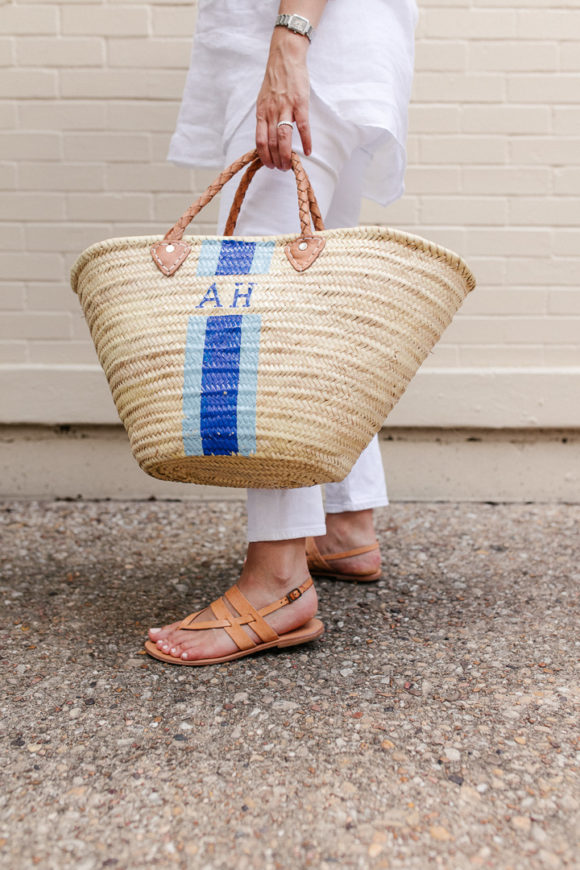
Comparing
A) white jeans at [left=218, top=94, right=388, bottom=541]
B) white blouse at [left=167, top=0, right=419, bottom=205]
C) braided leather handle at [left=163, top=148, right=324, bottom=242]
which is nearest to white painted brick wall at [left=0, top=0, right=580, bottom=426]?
white blouse at [left=167, top=0, right=419, bottom=205]

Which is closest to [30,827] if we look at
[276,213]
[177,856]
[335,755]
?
[177,856]

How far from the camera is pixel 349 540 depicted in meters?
1.92

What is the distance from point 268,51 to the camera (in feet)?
4.88

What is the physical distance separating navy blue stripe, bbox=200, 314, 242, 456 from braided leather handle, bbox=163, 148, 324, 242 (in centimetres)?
18

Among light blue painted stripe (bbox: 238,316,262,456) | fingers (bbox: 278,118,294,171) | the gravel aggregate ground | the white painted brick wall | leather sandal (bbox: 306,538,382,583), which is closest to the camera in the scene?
the gravel aggregate ground

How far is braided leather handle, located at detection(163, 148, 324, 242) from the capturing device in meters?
1.27

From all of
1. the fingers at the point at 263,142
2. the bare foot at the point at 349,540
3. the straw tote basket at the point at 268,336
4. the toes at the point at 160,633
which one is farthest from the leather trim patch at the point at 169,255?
the bare foot at the point at 349,540

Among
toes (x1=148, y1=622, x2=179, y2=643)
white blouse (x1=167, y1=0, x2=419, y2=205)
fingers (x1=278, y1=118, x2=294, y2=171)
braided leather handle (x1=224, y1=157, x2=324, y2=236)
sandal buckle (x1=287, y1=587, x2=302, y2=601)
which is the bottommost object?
toes (x1=148, y1=622, x2=179, y2=643)

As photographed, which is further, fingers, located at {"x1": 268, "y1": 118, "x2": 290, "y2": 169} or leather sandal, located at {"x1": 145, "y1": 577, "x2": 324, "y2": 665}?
leather sandal, located at {"x1": 145, "y1": 577, "x2": 324, "y2": 665}

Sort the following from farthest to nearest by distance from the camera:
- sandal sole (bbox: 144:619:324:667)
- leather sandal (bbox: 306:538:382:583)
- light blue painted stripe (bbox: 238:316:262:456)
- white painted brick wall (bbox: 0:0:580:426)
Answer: white painted brick wall (bbox: 0:0:580:426) < leather sandal (bbox: 306:538:382:583) < sandal sole (bbox: 144:619:324:667) < light blue painted stripe (bbox: 238:316:262:456)

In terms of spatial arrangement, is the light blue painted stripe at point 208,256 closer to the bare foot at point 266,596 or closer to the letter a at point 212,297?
the letter a at point 212,297

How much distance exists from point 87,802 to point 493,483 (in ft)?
6.30

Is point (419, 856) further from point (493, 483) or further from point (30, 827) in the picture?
point (493, 483)

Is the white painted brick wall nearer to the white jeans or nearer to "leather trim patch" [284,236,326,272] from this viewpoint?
the white jeans
